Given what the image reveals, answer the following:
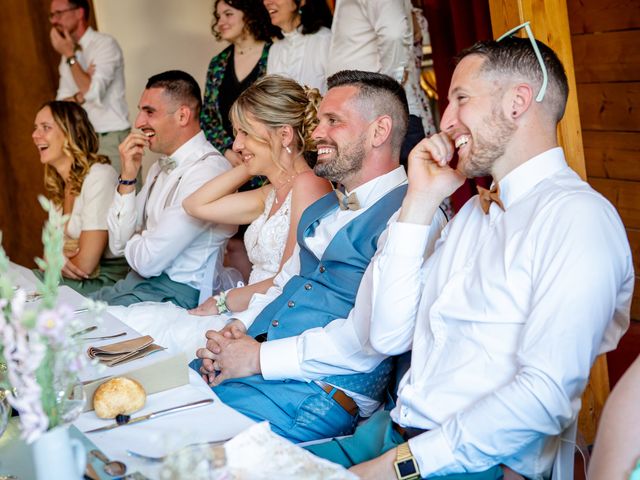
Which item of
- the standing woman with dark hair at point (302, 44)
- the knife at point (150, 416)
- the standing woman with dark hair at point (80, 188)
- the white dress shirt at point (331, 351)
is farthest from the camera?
the standing woman with dark hair at point (302, 44)

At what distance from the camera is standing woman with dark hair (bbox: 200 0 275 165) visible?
14.2 ft

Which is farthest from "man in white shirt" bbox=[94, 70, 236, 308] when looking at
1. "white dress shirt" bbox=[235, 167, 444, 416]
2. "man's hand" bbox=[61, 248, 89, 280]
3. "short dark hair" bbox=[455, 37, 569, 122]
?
"short dark hair" bbox=[455, 37, 569, 122]

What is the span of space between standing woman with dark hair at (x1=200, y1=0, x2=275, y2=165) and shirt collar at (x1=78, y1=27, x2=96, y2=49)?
53.5 inches

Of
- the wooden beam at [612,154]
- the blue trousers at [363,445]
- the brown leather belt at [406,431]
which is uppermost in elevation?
the wooden beam at [612,154]

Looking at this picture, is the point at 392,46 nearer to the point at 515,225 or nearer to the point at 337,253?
the point at 337,253

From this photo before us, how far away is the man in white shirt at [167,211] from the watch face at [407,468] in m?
1.90

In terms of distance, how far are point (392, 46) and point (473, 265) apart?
1.82m

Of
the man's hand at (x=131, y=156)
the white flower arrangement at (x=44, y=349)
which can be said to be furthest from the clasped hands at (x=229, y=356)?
the man's hand at (x=131, y=156)

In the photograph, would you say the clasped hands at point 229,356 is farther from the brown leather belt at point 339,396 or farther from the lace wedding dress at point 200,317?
the lace wedding dress at point 200,317

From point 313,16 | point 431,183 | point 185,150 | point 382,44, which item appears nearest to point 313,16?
point 313,16

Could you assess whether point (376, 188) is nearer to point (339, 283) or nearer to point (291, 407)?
point (339, 283)

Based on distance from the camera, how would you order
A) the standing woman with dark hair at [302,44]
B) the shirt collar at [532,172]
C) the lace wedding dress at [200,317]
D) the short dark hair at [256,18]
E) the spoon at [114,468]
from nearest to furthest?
the spoon at [114,468] → the shirt collar at [532,172] → the lace wedding dress at [200,317] → the standing woman with dark hair at [302,44] → the short dark hair at [256,18]

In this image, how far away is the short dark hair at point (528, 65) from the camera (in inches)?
74.2

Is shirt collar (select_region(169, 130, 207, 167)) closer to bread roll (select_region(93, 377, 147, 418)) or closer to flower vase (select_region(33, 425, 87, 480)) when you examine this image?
bread roll (select_region(93, 377, 147, 418))
